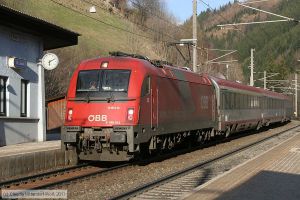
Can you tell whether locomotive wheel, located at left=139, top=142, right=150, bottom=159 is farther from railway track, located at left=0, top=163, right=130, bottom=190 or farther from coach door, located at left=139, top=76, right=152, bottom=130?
coach door, located at left=139, top=76, right=152, bottom=130

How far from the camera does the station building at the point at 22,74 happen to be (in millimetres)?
18250

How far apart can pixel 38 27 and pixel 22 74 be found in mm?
1936

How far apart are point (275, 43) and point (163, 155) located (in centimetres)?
13249

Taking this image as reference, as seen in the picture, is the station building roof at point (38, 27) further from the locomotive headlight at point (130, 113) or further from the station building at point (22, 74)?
the locomotive headlight at point (130, 113)

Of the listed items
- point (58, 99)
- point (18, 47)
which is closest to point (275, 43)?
point (58, 99)

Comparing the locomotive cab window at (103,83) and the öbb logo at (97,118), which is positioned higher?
the locomotive cab window at (103,83)

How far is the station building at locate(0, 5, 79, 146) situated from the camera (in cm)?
1825

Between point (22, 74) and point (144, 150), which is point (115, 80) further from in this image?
point (22, 74)

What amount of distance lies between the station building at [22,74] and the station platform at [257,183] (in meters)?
8.73

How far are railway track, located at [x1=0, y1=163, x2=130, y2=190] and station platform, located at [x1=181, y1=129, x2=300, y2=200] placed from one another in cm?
344

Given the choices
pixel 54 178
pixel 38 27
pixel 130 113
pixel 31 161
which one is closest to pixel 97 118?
pixel 130 113

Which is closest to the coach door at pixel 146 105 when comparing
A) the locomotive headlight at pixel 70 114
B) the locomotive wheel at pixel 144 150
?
the locomotive wheel at pixel 144 150

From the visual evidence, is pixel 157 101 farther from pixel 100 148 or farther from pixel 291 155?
pixel 291 155

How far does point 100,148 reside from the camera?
45.9 ft
